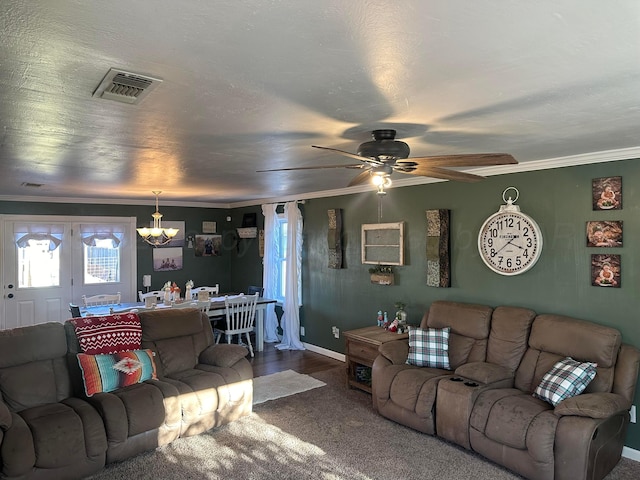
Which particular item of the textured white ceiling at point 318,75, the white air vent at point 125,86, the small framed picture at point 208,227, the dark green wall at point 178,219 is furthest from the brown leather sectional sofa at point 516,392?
the small framed picture at point 208,227

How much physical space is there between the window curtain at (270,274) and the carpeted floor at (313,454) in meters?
2.86

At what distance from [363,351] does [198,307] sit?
8.01ft

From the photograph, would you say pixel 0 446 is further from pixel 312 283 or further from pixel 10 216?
pixel 10 216

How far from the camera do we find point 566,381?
3.26m

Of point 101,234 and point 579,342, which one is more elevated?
point 101,234

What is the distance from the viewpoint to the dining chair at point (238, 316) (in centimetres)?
627

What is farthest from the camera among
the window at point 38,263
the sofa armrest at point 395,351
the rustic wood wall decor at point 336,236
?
the window at point 38,263

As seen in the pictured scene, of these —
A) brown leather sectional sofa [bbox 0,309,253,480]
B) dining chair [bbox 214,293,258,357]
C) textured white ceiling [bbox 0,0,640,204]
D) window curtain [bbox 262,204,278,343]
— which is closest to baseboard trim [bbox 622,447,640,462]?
textured white ceiling [bbox 0,0,640,204]

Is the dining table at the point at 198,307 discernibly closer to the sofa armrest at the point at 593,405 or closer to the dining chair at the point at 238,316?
the dining chair at the point at 238,316

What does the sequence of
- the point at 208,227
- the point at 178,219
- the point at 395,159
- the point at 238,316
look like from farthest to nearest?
the point at 208,227
the point at 178,219
the point at 238,316
the point at 395,159

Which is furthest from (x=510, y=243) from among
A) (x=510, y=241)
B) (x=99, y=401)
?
(x=99, y=401)

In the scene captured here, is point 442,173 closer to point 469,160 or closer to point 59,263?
point 469,160

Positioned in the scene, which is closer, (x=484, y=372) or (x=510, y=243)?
(x=484, y=372)

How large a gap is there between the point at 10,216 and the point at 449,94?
22.3 ft
